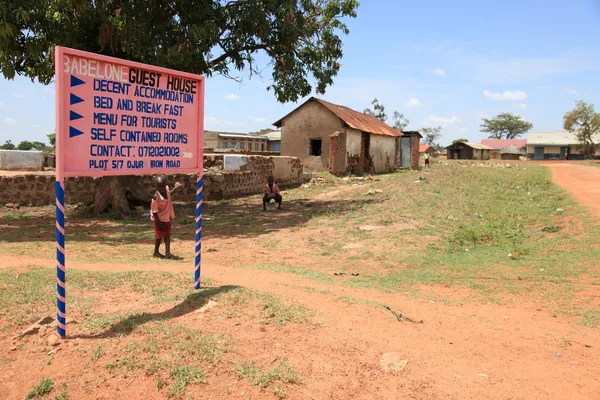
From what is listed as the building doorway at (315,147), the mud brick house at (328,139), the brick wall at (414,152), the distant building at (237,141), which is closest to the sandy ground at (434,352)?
the mud brick house at (328,139)

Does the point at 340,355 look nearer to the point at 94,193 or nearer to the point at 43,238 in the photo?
the point at 43,238

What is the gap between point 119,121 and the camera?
463 centimetres

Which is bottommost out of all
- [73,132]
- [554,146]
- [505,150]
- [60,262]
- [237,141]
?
[60,262]

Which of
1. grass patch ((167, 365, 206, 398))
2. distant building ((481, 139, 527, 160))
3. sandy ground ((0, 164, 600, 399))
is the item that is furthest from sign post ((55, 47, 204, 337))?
distant building ((481, 139, 527, 160))

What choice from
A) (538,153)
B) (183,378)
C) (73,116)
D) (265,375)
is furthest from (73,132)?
(538,153)

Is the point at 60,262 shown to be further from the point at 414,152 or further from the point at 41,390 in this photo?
the point at 414,152

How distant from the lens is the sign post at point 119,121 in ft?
13.6

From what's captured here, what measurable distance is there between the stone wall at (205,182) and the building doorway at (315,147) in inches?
197

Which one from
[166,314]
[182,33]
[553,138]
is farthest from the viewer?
[553,138]

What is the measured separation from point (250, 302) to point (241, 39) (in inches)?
419

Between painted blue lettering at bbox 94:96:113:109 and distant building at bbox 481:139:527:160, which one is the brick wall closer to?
painted blue lettering at bbox 94:96:113:109

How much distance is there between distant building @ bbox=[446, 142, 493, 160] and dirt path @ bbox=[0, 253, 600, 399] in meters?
59.7

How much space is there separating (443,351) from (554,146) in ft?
223

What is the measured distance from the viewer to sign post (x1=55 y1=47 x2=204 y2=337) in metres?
4.16
